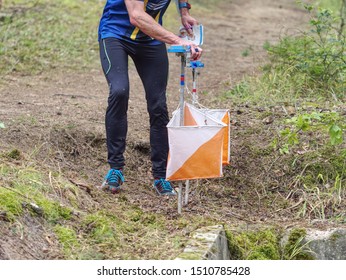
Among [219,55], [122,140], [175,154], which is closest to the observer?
[175,154]

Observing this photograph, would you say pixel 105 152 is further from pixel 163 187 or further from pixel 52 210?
pixel 52 210

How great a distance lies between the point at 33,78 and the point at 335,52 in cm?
371

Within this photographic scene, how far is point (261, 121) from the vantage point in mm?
7188

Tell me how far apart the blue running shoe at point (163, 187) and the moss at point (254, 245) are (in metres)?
0.91

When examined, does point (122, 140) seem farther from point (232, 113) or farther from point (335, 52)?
point (335, 52)

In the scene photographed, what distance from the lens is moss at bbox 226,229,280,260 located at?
502cm

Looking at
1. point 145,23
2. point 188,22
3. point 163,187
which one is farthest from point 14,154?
point 188,22

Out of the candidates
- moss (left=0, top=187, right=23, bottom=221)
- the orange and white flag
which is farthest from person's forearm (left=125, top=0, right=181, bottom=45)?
moss (left=0, top=187, right=23, bottom=221)

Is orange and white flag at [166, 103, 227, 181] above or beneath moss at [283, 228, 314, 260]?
above

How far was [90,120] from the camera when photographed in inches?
295

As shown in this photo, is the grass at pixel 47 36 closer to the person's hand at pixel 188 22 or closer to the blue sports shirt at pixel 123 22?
the blue sports shirt at pixel 123 22

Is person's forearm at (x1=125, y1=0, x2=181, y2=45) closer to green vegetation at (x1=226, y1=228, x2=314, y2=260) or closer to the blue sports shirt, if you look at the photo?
the blue sports shirt

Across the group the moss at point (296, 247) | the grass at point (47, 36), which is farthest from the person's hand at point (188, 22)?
the grass at point (47, 36)

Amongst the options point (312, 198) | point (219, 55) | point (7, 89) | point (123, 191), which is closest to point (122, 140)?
point (123, 191)
